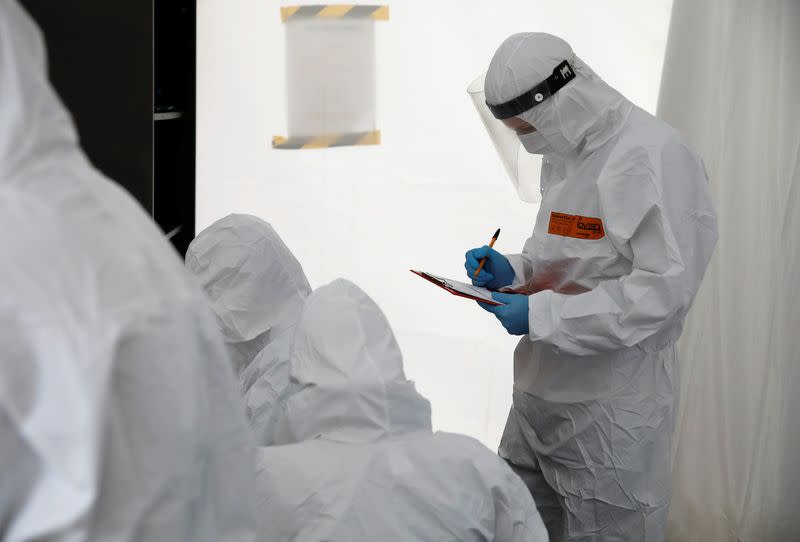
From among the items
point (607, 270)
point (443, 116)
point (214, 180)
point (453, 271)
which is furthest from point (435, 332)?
point (607, 270)

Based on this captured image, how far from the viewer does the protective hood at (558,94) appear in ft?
5.89

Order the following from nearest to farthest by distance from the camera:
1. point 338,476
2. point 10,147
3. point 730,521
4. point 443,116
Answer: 1. point 10,147
2. point 338,476
3. point 730,521
4. point 443,116

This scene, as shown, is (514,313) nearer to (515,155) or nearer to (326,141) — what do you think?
(515,155)

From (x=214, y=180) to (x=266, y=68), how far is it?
1.42ft

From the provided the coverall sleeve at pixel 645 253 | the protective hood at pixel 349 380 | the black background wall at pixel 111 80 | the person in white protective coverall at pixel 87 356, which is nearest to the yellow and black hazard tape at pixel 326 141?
the black background wall at pixel 111 80

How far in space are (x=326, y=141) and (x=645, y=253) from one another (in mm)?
1478

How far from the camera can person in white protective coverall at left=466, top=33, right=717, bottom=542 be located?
173 cm

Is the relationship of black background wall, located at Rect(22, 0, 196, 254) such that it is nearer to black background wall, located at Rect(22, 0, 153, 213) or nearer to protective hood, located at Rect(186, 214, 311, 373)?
black background wall, located at Rect(22, 0, 153, 213)

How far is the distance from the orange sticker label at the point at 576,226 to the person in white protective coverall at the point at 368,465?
0.66 metres

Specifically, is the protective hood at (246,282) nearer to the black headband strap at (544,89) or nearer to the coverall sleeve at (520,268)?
the coverall sleeve at (520,268)

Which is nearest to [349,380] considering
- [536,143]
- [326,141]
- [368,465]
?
[368,465]

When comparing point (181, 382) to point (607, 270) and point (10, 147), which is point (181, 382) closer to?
point (10, 147)

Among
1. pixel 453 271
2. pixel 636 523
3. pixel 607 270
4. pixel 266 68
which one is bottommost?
pixel 636 523

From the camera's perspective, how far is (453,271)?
9.59 feet
